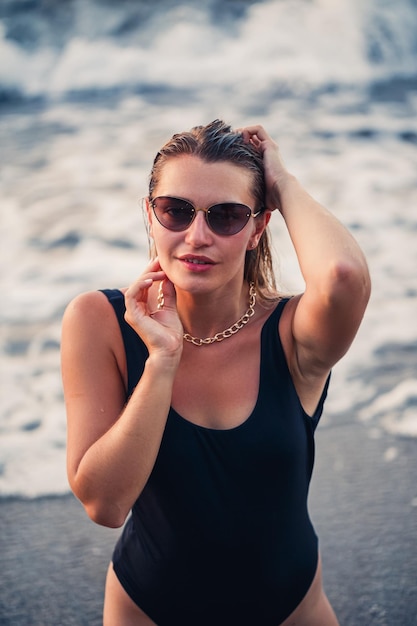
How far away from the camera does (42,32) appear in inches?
362

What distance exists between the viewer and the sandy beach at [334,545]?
3213mm

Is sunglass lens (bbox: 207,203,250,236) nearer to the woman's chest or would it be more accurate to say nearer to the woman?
the woman

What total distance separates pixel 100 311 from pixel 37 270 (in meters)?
4.07

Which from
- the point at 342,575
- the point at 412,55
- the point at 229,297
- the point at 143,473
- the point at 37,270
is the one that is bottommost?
the point at 342,575

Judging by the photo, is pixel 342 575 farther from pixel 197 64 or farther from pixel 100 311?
pixel 197 64

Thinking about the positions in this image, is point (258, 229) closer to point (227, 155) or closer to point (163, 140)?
point (227, 155)

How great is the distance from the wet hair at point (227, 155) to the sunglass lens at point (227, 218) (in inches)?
4.7

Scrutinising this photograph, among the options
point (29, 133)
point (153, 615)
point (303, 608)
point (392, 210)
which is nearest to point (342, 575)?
point (303, 608)

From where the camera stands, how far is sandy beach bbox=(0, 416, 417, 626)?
3213mm

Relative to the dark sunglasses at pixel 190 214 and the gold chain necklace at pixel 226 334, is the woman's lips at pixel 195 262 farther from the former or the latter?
the gold chain necklace at pixel 226 334

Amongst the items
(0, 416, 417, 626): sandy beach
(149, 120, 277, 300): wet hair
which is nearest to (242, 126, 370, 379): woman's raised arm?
(149, 120, 277, 300): wet hair

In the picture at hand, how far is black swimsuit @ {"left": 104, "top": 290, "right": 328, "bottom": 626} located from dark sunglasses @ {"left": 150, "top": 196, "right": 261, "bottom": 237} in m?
0.26

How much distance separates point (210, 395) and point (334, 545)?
1.68m

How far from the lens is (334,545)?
3523 millimetres
